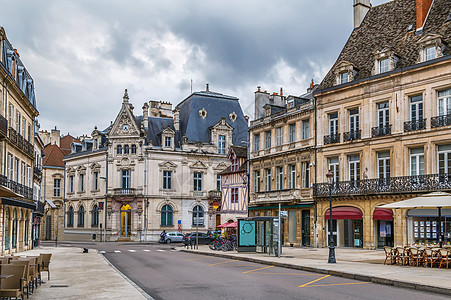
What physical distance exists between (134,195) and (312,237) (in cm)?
2515

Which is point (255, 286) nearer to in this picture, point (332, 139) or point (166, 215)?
point (332, 139)

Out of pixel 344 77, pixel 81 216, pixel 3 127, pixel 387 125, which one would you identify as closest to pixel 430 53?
pixel 387 125

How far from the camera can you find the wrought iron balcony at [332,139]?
107 ft

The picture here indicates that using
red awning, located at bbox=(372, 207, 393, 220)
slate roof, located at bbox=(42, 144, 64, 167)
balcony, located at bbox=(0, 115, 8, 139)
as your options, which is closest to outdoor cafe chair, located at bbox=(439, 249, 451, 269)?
red awning, located at bbox=(372, 207, 393, 220)

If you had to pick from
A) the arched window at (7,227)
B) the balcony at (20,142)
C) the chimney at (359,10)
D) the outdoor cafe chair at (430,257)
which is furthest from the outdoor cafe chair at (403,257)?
the arched window at (7,227)

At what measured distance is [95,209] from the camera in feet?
189

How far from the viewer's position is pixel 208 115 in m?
60.2

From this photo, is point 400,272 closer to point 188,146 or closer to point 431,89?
point 431,89

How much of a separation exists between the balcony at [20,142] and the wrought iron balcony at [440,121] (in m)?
22.2

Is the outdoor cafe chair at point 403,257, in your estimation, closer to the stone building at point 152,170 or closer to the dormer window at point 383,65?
the dormer window at point 383,65

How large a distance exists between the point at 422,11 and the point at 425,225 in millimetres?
12079

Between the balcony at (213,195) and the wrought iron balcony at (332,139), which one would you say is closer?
the wrought iron balcony at (332,139)

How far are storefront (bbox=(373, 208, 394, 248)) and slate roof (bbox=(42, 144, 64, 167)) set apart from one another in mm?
44700

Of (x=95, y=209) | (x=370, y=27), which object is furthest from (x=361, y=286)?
(x=95, y=209)
